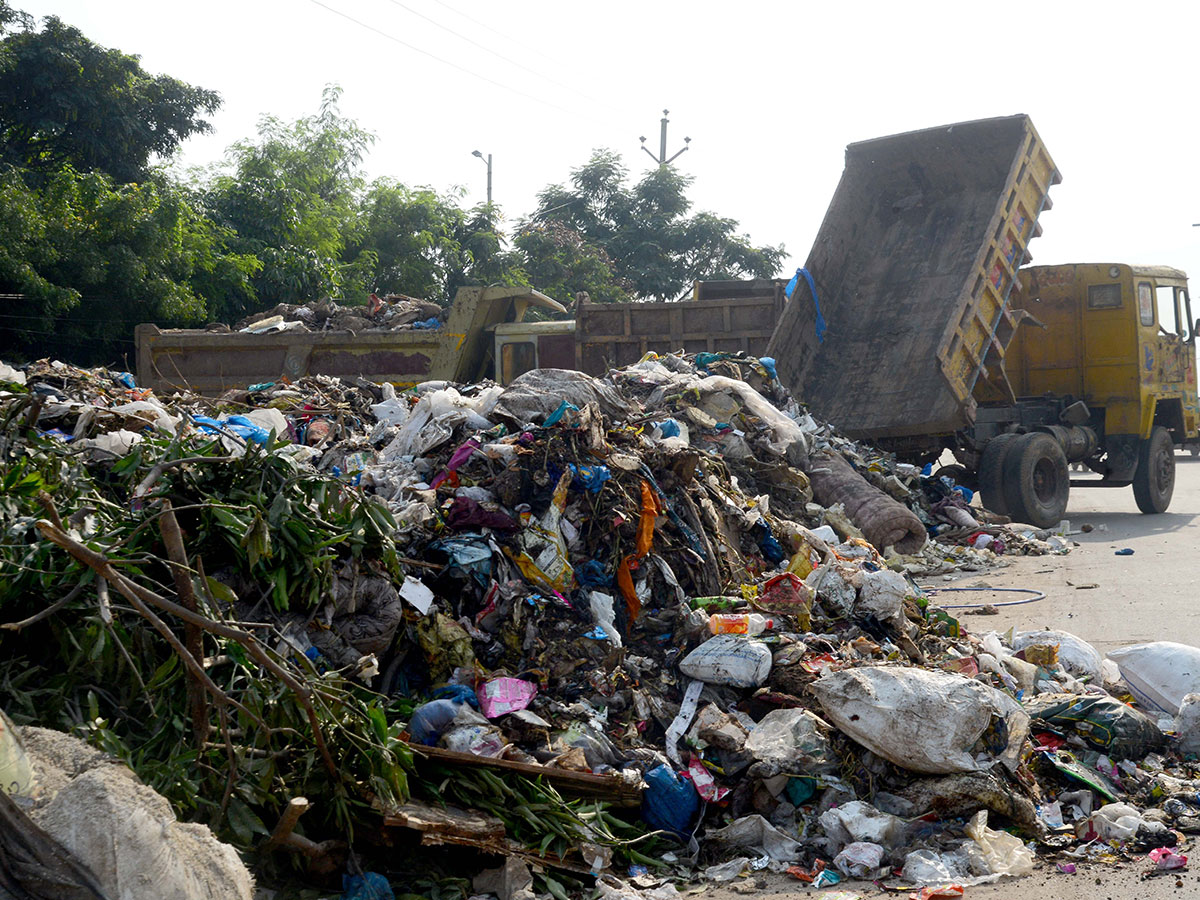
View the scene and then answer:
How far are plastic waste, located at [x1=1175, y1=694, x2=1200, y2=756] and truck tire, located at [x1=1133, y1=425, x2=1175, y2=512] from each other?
776 centimetres

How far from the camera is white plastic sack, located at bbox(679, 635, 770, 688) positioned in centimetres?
385

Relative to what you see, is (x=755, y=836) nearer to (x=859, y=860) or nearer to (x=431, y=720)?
(x=859, y=860)

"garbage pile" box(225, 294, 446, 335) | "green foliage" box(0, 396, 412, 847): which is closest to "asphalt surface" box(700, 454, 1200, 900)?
"green foliage" box(0, 396, 412, 847)

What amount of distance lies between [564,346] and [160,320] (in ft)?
20.9

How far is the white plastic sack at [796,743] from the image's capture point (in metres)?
3.42

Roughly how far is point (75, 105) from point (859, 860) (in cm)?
1538

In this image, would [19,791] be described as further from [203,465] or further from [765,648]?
[765,648]

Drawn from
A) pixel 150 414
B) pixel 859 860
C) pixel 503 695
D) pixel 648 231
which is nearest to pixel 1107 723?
pixel 859 860

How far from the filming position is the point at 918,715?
3354 mm

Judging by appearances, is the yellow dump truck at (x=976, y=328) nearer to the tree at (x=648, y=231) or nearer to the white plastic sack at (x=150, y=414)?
the white plastic sack at (x=150, y=414)

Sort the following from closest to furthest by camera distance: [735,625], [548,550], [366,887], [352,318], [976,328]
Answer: [366,887] < [735,625] < [548,550] < [976,328] < [352,318]

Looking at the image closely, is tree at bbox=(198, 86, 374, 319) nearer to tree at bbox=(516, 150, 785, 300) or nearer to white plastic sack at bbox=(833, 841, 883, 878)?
tree at bbox=(516, 150, 785, 300)

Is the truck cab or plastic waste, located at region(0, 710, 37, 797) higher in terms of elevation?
the truck cab

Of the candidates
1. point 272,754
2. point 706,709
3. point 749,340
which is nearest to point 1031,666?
point 706,709
